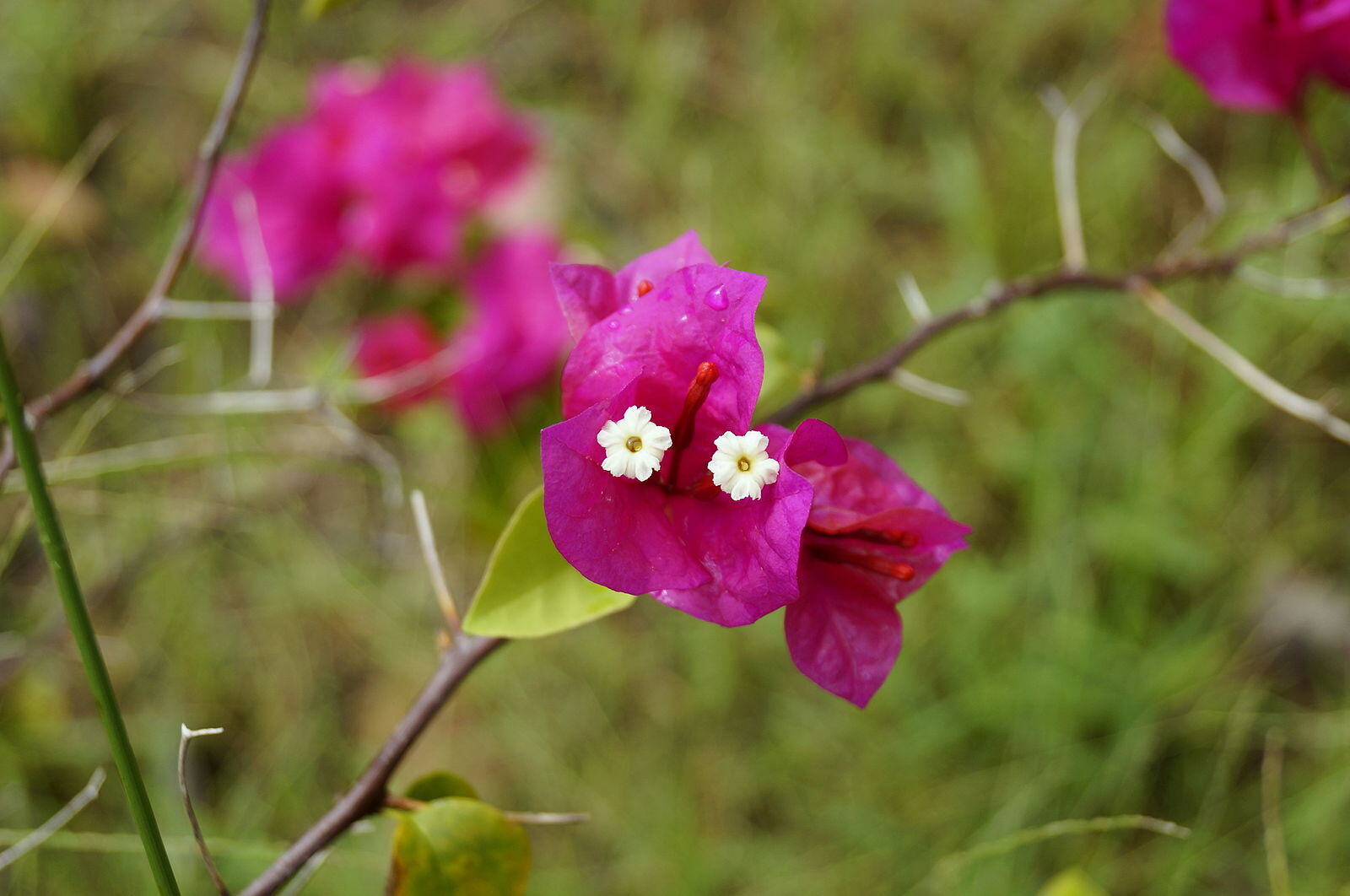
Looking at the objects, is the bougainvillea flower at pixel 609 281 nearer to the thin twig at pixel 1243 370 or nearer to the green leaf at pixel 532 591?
the green leaf at pixel 532 591

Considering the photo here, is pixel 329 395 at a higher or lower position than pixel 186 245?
lower

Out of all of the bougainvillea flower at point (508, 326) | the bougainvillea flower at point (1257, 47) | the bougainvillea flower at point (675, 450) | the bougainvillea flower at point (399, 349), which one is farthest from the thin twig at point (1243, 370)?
the bougainvillea flower at point (399, 349)

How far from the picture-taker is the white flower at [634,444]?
44 centimetres

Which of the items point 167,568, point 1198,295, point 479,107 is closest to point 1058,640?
point 1198,295

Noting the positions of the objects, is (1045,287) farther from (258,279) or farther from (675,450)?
(258,279)

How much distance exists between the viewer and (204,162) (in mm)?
647

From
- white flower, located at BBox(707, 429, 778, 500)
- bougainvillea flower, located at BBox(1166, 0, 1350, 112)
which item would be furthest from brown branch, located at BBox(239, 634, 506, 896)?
bougainvillea flower, located at BBox(1166, 0, 1350, 112)

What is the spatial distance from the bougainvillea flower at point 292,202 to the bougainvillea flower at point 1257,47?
0.88m

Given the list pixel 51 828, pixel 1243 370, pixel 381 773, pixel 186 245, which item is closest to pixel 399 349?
pixel 186 245

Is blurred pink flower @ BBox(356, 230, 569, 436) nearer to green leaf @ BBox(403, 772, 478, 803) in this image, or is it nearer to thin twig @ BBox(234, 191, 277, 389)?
thin twig @ BBox(234, 191, 277, 389)

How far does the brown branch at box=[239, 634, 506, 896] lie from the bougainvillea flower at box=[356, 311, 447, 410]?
2.55 ft

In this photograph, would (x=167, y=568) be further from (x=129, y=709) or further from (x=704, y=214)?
(x=704, y=214)

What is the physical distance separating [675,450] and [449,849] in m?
0.23

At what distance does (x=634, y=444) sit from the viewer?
45cm
